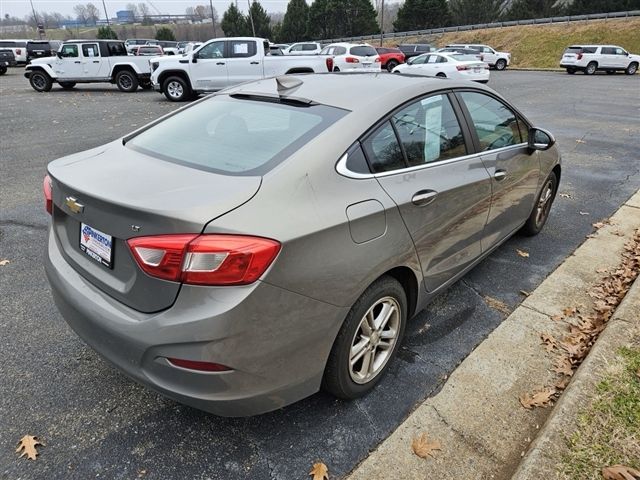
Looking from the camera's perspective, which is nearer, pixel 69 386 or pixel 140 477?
pixel 140 477

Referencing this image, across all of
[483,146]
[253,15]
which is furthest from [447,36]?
[483,146]

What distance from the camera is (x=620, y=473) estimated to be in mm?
2039

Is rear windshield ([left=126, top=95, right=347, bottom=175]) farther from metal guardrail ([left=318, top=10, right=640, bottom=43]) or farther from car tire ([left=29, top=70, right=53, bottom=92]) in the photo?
metal guardrail ([left=318, top=10, right=640, bottom=43])

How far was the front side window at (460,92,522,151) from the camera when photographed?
338 centimetres

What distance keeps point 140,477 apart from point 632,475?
214 cm

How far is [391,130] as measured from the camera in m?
2.65

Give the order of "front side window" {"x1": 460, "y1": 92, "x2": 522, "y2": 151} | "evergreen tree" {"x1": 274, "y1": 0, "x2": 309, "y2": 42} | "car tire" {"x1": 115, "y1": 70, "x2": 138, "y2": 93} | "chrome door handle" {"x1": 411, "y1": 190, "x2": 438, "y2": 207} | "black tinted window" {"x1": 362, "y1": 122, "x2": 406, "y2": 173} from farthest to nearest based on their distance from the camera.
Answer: "evergreen tree" {"x1": 274, "y1": 0, "x2": 309, "y2": 42}, "car tire" {"x1": 115, "y1": 70, "x2": 138, "y2": 93}, "front side window" {"x1": 460, "y1": 92, "x2": 522, "y2": 151}, "chrome door handle" {"x1": 411, "y1": 190, "x2": 438, "y2": 207}, "black tinted window" {"x1": 362, "y1": 122, "x2": 406, "y2": 173}

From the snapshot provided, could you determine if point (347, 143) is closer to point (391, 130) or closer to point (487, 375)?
point (391, 130)

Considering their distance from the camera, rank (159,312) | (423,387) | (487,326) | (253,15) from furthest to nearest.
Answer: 1. (253,15)
2. (487,326)
3. (423,387)
4. (159,312)

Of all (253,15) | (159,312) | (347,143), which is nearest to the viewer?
(159,312)

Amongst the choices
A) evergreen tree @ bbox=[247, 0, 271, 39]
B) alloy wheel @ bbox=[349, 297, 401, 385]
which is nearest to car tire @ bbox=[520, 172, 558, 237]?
alloy wheel @ bbox=[349, 297, 401, 385]

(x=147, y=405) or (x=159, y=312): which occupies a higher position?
(x=159, y=312)

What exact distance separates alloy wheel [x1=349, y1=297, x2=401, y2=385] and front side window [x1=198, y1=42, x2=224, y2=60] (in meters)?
14.1

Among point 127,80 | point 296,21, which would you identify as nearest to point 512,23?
point 296,21
